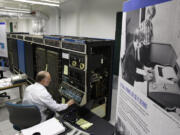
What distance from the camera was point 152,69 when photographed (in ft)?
2.34

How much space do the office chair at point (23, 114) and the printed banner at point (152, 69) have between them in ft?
3.84

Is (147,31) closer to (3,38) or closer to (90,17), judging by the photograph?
(90,17)

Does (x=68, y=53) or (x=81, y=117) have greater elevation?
(x=68, y=53)

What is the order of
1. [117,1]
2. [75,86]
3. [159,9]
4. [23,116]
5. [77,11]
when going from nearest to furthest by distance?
1. [159,9]
2. [23,116]
3. [75,86]
4. [117,1]
5. [77,11]

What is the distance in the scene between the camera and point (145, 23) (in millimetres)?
760

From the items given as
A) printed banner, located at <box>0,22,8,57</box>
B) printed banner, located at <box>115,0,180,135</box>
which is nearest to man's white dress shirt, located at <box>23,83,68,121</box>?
printed banner, located at <box>115,0,180,135</box>

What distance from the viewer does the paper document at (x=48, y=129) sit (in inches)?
53.4

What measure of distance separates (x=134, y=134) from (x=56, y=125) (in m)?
0.88

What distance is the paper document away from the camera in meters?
1.36

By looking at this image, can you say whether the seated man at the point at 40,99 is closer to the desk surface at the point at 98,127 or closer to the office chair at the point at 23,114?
the office chair at the point at 23,114

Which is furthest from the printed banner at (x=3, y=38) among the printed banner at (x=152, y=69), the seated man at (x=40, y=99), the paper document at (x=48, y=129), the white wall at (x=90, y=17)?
the printed banner at (x=152, y=69)

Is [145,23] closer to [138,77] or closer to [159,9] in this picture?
[159,9]

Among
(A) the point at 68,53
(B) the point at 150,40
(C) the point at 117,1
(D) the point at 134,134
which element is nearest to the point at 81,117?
(D) the point at 134,134

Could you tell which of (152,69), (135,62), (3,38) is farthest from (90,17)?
(152,69)
